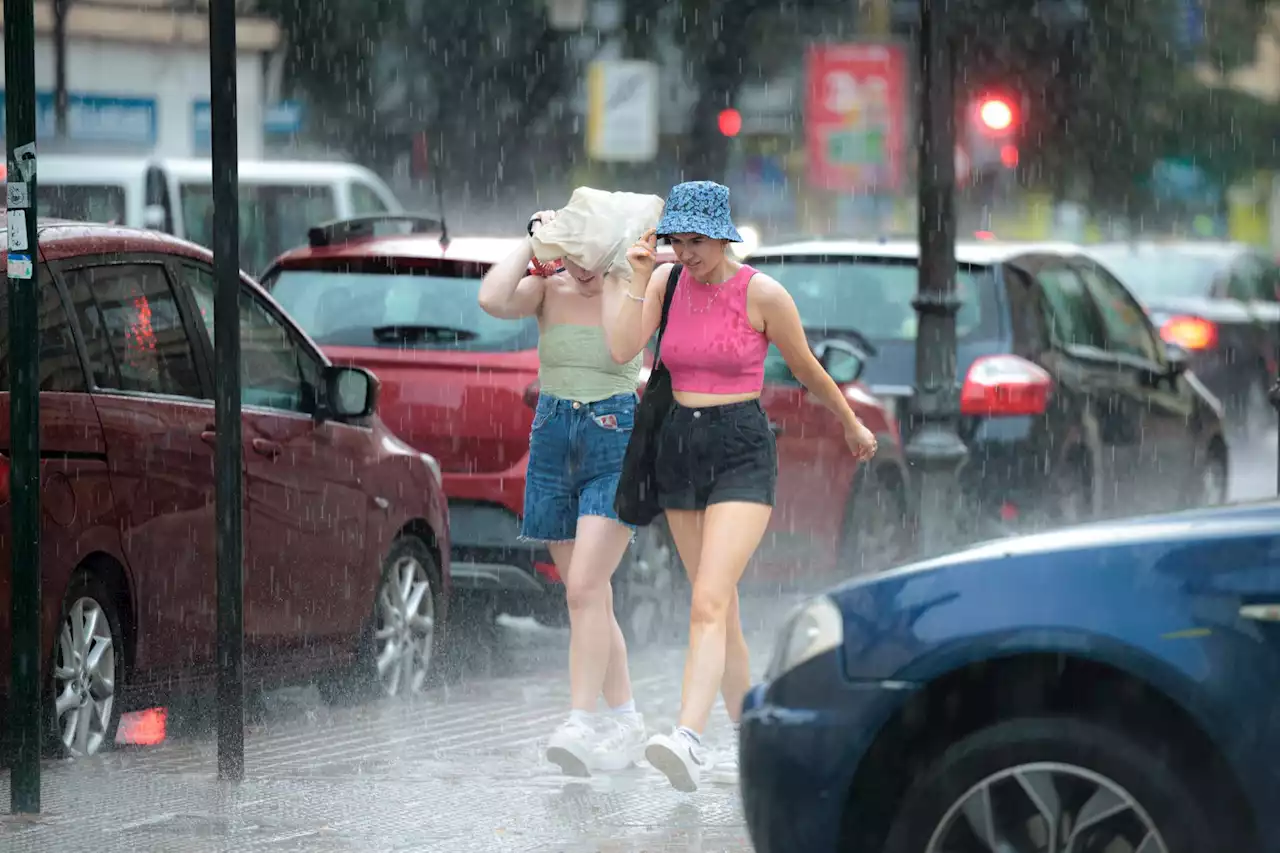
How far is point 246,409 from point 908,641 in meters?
4.27

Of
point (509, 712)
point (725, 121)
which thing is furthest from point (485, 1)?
point (509, 712)

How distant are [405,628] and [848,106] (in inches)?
745

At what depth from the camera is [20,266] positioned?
24.1 feet

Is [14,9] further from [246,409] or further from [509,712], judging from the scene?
[509,712]

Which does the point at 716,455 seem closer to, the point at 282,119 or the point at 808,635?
the point at 808,635

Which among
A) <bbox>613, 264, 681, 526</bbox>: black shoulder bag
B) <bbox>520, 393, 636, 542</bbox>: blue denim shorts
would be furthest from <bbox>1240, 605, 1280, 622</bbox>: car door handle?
<bbox>520, 393, 636, 542</bbox>: blue denim shorts

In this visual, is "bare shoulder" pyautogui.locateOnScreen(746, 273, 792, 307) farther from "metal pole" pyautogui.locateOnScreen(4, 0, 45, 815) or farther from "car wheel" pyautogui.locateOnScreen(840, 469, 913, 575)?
"car wheel" pyautogui.locateOnScreen(840, 469, 913, 575)

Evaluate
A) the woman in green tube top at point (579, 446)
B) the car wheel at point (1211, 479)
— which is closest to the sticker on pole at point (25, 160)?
the woman in green tube top at point (579, 446)

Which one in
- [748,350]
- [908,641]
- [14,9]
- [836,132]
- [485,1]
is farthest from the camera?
[485,1]

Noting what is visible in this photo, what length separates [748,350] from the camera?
8.03 metres

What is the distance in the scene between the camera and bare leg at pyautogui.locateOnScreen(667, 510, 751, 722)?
26.8 feet

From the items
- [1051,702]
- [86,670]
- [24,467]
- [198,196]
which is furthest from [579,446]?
[198,196]

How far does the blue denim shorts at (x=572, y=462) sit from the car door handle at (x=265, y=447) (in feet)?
4.01

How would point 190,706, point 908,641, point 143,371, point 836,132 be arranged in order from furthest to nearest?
point 836,132
point 190,706
point 143,371
point 908,641
